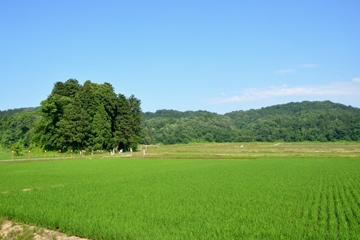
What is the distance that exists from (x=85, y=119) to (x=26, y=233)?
154 feet

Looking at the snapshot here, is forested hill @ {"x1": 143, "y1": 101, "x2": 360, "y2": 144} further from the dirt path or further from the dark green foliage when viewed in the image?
the dirt path

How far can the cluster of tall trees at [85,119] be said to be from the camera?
175 feet

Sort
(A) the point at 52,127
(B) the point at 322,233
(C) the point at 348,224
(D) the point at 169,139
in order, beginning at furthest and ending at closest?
1. (D) the point at 169,139
2. (A) the point at 52,127
3. (C) the point at 348,224
4. (B) the point at 322,233

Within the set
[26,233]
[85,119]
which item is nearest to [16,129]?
[85,119]

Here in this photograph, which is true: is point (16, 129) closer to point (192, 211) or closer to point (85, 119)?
point (85, 119)

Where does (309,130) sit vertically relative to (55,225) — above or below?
above

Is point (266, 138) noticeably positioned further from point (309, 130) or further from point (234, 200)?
point (234, 200)

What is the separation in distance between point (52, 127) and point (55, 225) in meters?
48.5

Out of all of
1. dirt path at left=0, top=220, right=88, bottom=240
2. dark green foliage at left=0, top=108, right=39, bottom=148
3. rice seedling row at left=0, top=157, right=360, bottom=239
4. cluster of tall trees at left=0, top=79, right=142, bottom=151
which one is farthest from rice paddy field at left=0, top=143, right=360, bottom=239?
dark green foliage at left=0, top=108, right=39, bottom=148

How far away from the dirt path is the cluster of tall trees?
43606 millimetres

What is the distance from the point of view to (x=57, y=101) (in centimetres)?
5512

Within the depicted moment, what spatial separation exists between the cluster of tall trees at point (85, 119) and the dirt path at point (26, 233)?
1717 inches

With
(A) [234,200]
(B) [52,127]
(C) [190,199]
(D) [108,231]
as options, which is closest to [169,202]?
(C) [190,199]

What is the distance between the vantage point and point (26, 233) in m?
9.49
